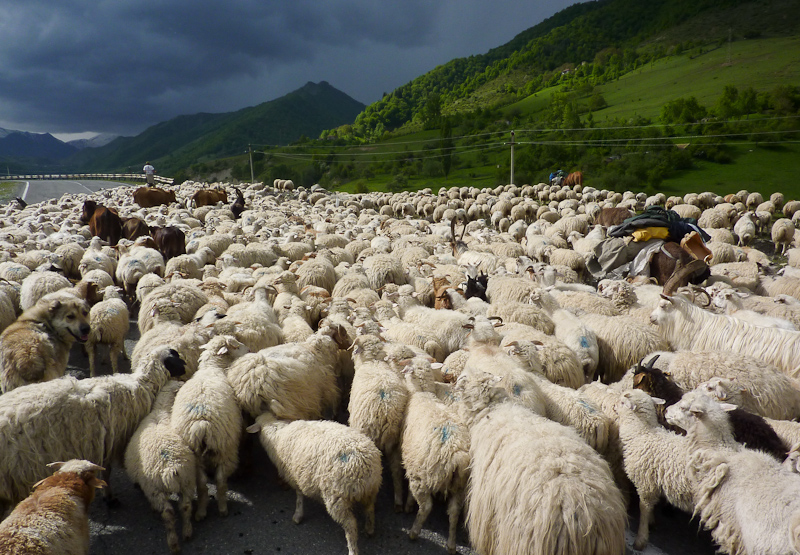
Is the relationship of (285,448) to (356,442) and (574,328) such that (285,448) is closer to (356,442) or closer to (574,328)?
(356,442)

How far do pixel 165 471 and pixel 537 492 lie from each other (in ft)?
9.43

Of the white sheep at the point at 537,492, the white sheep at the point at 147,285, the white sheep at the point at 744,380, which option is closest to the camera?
the white sheep at the point at 537,492

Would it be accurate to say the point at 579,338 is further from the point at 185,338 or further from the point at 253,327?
the point at 185,338

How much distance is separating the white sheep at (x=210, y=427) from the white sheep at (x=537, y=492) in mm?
2180

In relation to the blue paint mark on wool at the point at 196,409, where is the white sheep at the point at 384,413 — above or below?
below

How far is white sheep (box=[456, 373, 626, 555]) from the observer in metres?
2.52

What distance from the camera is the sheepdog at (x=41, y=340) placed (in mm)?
4719

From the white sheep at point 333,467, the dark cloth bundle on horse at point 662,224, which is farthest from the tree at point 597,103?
the white sheep at point 333,467

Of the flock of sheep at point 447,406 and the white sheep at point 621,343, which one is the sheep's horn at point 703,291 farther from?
the white sheep at point 621,343

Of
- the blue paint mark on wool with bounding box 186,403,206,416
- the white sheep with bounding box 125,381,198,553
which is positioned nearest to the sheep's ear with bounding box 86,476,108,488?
the white sheep with bounding box 125,381,198,553

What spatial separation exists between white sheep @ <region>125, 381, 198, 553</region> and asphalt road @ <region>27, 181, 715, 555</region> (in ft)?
0.79

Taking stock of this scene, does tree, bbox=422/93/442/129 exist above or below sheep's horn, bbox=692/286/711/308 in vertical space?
above

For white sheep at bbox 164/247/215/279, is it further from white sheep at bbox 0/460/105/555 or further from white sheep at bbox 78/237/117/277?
white sheep at bbox 0/460/105/555

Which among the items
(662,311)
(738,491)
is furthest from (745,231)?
(738,491)
